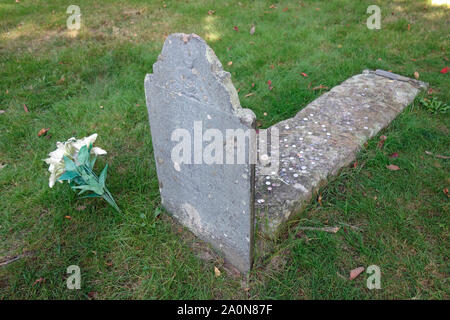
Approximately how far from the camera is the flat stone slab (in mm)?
2168

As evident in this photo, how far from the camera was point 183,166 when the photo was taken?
2.00 meters

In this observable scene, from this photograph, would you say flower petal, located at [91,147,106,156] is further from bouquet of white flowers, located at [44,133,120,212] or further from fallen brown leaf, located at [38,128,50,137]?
fallen brown leaf, located at [38,128,50,137]

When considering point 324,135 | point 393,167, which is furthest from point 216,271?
point 393,167

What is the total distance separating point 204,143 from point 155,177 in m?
0.99

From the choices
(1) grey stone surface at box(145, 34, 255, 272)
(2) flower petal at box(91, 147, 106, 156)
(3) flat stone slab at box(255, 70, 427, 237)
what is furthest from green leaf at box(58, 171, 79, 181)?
(3) flat stone slab at box(255, 70, 427, 237)

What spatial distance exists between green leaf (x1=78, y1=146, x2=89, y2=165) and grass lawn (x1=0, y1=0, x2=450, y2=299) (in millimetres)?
374

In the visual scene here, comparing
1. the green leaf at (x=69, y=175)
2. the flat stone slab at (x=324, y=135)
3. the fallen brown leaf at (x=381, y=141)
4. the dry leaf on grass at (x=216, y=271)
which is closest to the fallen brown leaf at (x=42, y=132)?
the green leaf at (x=69, y=175)

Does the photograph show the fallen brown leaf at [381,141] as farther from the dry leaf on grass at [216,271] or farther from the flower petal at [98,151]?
the flower petal at [98,151]

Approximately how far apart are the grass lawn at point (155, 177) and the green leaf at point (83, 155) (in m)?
0.37

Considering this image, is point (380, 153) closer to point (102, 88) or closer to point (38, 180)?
point (38, 180)

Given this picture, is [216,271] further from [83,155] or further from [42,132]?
[42,132]

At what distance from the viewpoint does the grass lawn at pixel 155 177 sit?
193 cm

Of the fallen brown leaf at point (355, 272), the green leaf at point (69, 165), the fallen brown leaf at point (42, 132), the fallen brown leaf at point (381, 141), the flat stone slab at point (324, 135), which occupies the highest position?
the green leaf at point (69, 165)

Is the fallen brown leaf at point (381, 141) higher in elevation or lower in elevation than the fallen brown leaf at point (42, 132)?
lower
